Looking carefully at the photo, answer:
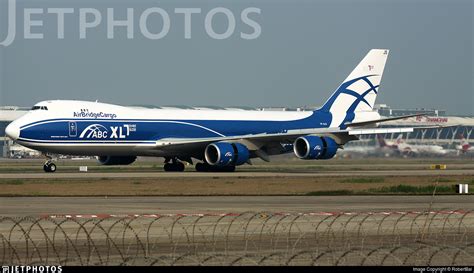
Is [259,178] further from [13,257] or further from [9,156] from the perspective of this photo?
[9,156]

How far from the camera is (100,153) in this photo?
240 feet

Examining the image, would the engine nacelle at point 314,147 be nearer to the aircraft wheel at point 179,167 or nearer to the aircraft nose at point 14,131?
the aircraft wheel at point 179,167

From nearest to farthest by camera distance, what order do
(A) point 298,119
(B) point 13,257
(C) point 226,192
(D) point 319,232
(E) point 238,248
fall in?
(B) point 13,257
(E) point 238,248
(D) point 319,232
(C) point 226,192
(A) point 298,119

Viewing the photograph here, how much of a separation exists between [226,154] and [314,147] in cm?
616

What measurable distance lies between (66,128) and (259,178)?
50.9ft

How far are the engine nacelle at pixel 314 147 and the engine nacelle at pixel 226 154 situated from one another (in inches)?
145

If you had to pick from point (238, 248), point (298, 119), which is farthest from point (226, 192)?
point (298, 119)

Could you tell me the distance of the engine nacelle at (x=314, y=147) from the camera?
236 ft

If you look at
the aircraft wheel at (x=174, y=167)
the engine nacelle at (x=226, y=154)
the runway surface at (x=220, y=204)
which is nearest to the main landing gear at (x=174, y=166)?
the aircraft wheel at (x=174, y=167)

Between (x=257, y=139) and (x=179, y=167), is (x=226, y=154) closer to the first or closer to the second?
(x=257, y=139)

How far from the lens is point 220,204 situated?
4144 centimetres

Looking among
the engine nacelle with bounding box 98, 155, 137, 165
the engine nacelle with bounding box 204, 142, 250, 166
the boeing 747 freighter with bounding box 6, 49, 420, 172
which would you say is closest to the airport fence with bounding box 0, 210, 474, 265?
the engine nacelle with bounding box 204, 142, 250, 166

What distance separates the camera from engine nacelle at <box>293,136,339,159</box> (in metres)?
71.8

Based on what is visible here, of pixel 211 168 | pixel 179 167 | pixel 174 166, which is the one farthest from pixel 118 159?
pixel 211 168
